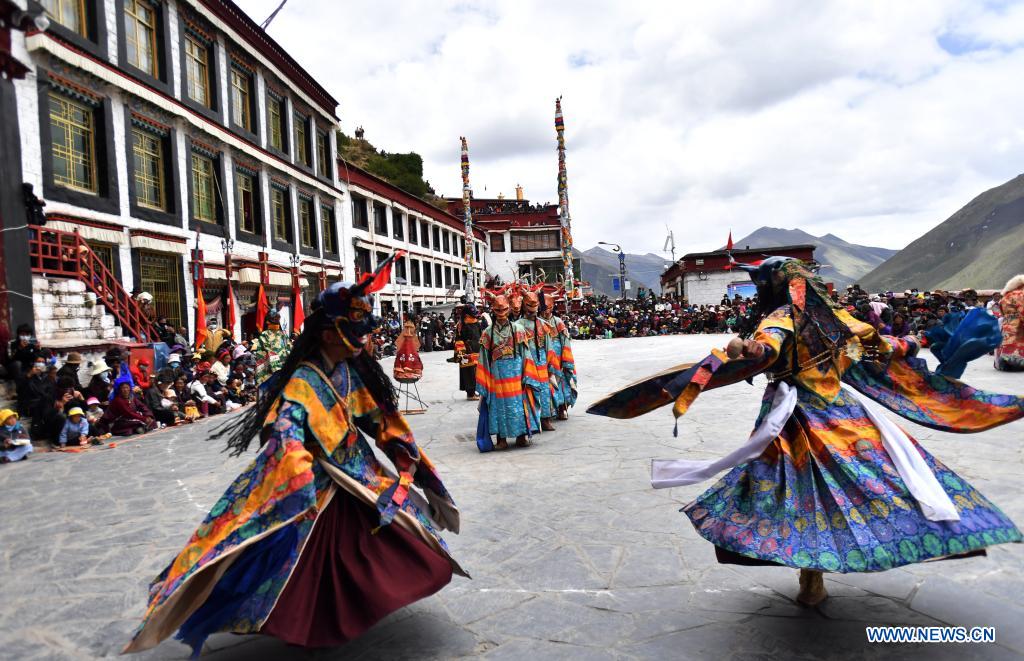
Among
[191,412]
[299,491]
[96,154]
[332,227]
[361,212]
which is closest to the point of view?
[299,491]

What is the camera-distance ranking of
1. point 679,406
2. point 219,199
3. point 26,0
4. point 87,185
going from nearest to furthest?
point 679,406, point 26,0, point 87,185, point 219,199

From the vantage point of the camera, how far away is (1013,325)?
11.5m

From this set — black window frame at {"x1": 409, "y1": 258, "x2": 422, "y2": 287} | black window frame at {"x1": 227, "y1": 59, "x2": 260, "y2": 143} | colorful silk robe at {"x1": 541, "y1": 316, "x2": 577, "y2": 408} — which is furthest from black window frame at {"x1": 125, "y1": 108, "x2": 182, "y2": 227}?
black window frame at {"x1": 409, "y1": 258, "x2": 422, "y2": 287}

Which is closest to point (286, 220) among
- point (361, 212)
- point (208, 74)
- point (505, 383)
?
point (208, 74)

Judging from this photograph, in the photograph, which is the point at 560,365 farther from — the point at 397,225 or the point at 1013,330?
the point at 397,225

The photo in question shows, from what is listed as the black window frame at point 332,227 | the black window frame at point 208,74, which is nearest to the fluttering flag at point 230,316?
the black window frame at point 208,74

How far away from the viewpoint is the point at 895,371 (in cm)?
324

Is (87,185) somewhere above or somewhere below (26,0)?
below

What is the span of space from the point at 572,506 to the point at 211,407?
31.7 feet

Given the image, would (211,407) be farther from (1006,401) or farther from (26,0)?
(1006,401)

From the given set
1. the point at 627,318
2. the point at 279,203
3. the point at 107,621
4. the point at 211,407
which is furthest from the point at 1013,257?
the point at 107,621

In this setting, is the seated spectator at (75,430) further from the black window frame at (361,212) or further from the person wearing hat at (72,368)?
the black window frame at (361,212)

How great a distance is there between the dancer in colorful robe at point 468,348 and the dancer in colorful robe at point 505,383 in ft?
10.6

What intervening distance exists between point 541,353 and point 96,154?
12.6 m
